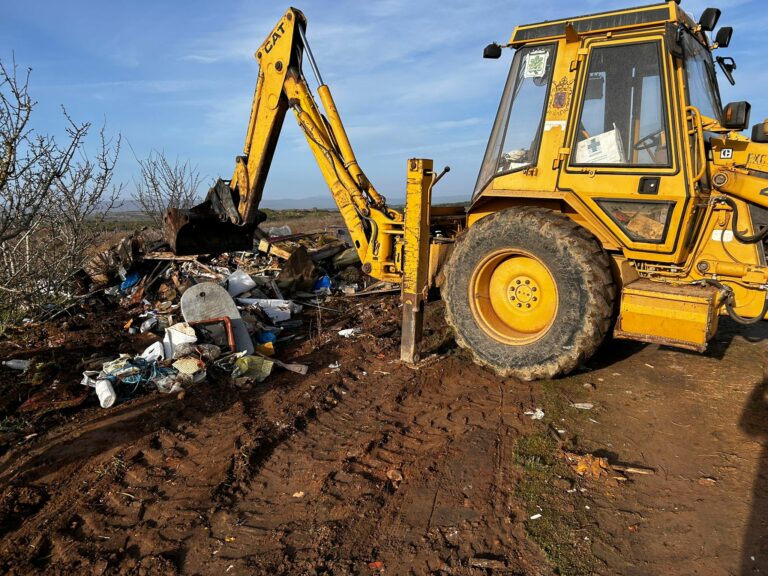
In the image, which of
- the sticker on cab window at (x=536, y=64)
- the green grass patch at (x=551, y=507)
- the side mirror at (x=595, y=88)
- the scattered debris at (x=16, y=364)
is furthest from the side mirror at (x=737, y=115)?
the scattered debris at (x=16, y=364)

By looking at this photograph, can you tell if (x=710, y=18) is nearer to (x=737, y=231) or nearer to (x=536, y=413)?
(x=737, y=231)

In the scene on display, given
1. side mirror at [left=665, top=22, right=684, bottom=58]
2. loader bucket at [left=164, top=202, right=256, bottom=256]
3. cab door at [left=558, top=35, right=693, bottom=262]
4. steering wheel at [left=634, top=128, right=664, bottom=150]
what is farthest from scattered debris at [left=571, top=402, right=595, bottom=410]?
loader bucket at [left=164, top=202, right=256, bottom=256]

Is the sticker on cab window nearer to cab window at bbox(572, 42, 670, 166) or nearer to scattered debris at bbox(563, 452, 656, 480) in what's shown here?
cab window at bbox(572, 42, 670, 166)

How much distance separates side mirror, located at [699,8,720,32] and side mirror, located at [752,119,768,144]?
945mm

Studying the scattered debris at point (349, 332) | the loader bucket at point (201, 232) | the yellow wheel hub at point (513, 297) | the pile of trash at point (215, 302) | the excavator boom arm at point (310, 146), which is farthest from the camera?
the scattered debris at point (349, 332)

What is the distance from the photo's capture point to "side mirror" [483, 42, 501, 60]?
196 inches

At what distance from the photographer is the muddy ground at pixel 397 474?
266cm

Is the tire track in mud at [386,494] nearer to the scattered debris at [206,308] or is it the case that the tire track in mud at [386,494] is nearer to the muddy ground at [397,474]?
the muddy ground at [397,474]

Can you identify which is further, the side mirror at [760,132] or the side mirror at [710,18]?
the side mirror at [710,18]

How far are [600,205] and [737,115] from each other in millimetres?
1112

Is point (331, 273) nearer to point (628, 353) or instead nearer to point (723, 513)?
point (628, 353)

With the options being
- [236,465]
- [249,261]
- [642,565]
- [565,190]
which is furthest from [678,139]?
[249,261]

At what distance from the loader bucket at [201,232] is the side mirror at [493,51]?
3.22 metres

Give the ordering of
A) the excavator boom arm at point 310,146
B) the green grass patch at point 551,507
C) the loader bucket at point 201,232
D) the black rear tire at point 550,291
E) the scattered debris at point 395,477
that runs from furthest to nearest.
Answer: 1. the loader bucket at point 201,232
2. the excavator boom arm at point 310,146
3. the black rear tire at point 550,291
4. the scattered debris at point 395,477
5. the green grass patch at point 551,507
